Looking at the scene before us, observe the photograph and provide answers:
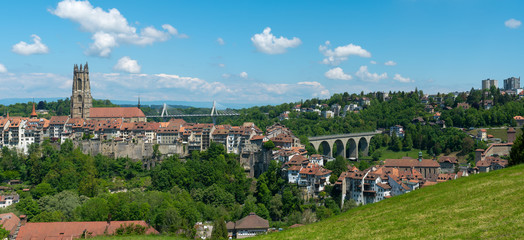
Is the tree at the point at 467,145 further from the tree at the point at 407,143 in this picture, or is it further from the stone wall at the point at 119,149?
the stone wall at the point at 119,149

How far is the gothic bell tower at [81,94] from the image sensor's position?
8194 centimetres

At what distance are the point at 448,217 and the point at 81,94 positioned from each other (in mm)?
78095

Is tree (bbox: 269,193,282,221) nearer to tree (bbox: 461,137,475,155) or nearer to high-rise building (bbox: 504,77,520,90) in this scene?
tree (bbox: 461,137,475,155)

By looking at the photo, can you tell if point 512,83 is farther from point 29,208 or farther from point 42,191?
point 29,208

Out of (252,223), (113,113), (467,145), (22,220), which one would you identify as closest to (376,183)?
(252,223)

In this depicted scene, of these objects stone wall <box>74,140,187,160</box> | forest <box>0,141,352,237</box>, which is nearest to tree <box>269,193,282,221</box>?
forest <box>0,141,352,237</box>

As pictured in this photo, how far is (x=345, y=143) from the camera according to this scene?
3514 inches

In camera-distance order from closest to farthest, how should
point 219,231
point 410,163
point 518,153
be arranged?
1. point 518,153
2. point 219,231
3. point 410,163

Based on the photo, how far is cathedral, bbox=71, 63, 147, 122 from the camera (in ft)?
268

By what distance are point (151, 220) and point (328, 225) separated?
29.2 metres

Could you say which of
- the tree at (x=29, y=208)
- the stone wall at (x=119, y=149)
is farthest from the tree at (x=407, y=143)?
the tree at (x=29, y=208)

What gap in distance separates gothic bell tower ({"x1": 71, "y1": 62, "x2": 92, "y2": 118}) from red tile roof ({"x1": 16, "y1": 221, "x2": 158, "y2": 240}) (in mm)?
46903

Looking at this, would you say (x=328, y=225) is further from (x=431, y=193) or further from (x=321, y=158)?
(x=321, y=158)

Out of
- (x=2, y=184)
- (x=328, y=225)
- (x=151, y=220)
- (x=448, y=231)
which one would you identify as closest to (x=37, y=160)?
(x=2, y=184)
